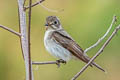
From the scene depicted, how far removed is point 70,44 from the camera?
562cm

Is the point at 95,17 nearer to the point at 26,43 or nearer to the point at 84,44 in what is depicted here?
the point at 84,44

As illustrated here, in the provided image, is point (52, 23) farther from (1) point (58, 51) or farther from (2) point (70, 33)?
(2) point (70, 33)

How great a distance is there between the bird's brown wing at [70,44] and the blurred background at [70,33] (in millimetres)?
2797

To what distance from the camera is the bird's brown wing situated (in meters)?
5.42

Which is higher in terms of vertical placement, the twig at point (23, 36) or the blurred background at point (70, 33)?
the twig at point (23, 36)

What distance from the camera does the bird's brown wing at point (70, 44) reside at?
213 inches

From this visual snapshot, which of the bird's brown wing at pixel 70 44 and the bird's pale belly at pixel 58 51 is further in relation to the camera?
the bird's pale belly at pixel 58 51

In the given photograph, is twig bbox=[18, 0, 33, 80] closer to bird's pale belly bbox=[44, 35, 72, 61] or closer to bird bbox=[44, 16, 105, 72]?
bird bbox=[44, 16, 105, 72]

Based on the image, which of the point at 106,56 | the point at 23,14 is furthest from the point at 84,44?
the point at 23,14

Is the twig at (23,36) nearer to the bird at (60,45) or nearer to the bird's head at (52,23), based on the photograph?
Answer: the bird at (60,45)

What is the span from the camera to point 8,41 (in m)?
9.16

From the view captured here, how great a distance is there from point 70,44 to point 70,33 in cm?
335

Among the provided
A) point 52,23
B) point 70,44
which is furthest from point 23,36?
point 52,23

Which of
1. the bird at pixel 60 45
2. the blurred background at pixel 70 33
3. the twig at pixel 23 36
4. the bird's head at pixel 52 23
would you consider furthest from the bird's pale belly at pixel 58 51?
the blurred background at pixel 70 33
